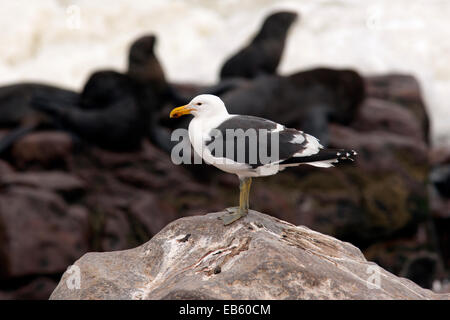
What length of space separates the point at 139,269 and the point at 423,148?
8.35m

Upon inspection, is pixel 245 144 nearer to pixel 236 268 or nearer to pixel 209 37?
pixel 236 268

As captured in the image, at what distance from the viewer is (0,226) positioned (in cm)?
896

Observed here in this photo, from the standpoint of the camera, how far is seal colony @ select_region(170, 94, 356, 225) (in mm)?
4262

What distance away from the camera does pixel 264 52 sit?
13938 millimetres

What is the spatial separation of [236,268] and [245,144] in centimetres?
85

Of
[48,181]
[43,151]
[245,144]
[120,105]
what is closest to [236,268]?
[245,144]

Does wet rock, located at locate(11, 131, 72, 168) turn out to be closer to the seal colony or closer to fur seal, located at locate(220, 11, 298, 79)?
fur seal, located at locate(220, 11, 298, 79)

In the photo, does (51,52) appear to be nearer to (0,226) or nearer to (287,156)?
(0,226)

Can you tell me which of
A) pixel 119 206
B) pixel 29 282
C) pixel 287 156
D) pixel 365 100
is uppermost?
pixel 287 156

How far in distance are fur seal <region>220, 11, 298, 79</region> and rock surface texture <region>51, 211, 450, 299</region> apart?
9.35 metres

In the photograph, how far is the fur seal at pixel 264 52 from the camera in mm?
13930

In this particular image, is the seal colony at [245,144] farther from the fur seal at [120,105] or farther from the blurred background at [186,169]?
the fur seal at [120,105]

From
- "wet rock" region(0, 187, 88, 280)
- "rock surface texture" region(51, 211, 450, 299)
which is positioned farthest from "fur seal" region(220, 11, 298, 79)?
"rock surface texture" region(51, 211, 450, 299)

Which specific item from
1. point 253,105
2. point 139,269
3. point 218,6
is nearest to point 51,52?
point 218,6
